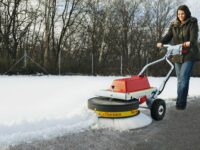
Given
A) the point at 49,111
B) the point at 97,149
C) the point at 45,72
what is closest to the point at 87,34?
the point at 45,72

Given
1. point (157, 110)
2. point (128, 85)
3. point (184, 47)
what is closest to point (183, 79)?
point (184, 47)

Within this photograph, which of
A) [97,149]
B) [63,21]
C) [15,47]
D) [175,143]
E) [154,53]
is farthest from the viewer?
[154,53]

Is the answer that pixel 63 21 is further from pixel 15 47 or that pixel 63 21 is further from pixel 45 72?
pixel 45 72

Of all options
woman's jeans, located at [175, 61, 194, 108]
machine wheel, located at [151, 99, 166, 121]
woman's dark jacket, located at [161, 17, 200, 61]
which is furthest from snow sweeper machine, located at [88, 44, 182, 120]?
woman's dark jacket, located at [161, 17, 200, 61]

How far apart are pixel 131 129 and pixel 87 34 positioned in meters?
27.1

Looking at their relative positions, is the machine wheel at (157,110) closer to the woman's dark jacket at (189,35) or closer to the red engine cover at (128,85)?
the red engine cover at (128,85)

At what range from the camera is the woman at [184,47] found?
22.3 ft

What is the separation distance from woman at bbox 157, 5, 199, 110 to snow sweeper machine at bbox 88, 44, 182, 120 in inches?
39.3

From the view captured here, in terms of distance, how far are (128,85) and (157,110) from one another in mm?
767

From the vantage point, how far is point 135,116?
5.43 m

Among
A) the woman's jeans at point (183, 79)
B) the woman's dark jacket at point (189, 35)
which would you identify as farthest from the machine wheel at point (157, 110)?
the woman's dark jacket at point (189, 35)

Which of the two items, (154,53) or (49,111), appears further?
(154,53)

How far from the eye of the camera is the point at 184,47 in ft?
22.4

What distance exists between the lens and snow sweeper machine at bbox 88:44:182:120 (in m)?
5.20
